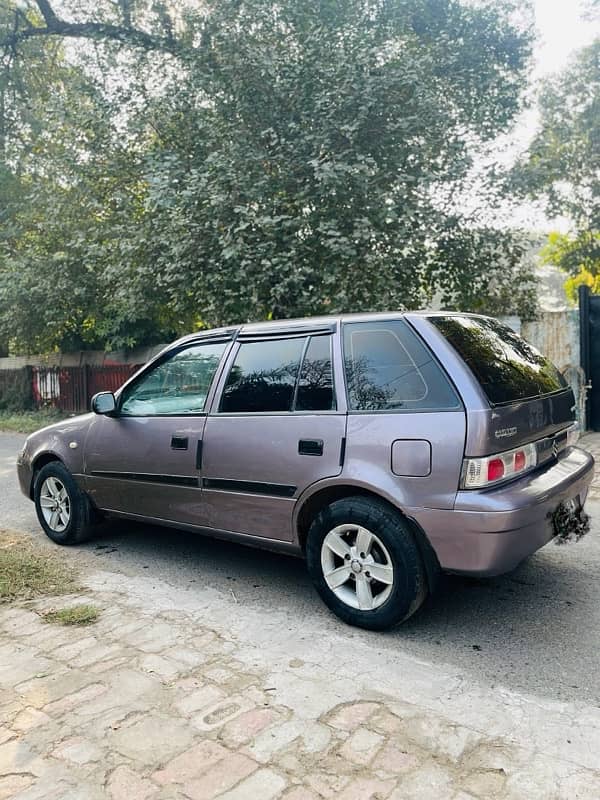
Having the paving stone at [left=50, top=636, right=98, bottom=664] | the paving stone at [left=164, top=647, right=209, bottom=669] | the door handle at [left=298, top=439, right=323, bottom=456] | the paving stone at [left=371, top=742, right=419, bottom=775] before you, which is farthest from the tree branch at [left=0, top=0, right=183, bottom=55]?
the paving stone at [left=371, top=742, right=419, bottom=775]

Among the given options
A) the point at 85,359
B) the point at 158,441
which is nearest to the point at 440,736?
the point at 158,441

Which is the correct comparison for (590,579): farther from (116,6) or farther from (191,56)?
(116,6)

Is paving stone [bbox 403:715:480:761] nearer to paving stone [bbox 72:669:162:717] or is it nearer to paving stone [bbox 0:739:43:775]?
paving stone [bbox 72:669:162:717]

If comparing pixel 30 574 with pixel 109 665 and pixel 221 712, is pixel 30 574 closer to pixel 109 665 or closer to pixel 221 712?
pixel 109 665

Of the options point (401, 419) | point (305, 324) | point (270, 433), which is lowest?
point (270, 433)

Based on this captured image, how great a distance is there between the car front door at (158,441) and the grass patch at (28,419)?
1031 cm

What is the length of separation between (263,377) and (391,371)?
2.97ft

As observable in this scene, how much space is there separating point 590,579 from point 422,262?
6.85m

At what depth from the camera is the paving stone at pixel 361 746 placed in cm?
243

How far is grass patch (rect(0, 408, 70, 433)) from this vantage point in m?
15.1

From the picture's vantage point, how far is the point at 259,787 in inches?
90.0

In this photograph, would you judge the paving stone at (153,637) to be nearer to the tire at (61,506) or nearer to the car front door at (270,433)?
the car front door at (270,433)

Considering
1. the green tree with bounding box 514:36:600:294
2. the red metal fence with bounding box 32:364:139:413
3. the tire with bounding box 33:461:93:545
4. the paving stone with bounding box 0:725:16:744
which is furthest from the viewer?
the red metal fence with bounding box 32:364:139:413

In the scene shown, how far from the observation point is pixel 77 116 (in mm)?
11250
